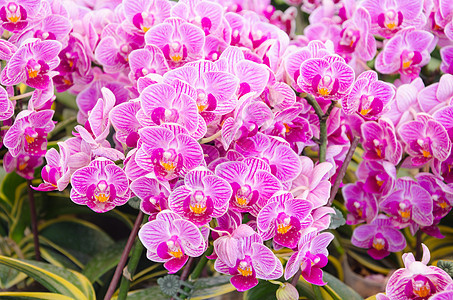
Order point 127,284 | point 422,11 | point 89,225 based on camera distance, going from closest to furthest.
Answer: point 127,284 → point 422,11 → point 89,225

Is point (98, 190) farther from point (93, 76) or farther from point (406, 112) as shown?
point (406, 112)

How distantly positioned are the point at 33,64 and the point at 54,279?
0.86 ft

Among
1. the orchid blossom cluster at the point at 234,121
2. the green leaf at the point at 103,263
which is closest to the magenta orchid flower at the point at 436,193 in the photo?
the orchid blossom cluster at the point at 234,121

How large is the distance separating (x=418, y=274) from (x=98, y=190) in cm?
32

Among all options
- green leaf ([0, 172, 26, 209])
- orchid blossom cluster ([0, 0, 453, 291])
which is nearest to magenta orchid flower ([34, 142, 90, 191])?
orchid blossom cluster ([0, 0, 453, 291])

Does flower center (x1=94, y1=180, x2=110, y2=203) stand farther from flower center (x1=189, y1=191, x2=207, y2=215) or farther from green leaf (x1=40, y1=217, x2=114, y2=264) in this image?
green leaf (x1=40, y1=217, x2=114, y2=264)

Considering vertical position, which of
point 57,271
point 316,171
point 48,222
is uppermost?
point 316,171

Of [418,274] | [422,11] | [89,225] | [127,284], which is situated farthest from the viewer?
[89,225]

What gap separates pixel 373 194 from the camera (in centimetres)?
71

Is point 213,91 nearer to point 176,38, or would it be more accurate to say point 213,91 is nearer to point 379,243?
point 176,38

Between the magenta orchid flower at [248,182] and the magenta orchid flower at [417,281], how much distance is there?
14cm

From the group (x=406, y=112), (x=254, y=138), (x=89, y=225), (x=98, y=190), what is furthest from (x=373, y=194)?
(x=89, y=225)

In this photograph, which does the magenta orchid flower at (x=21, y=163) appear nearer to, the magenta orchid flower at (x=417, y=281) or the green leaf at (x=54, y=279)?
the green leaf at (x=54, y=279)

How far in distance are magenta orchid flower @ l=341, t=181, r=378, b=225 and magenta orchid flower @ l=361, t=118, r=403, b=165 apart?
0.24 feet
